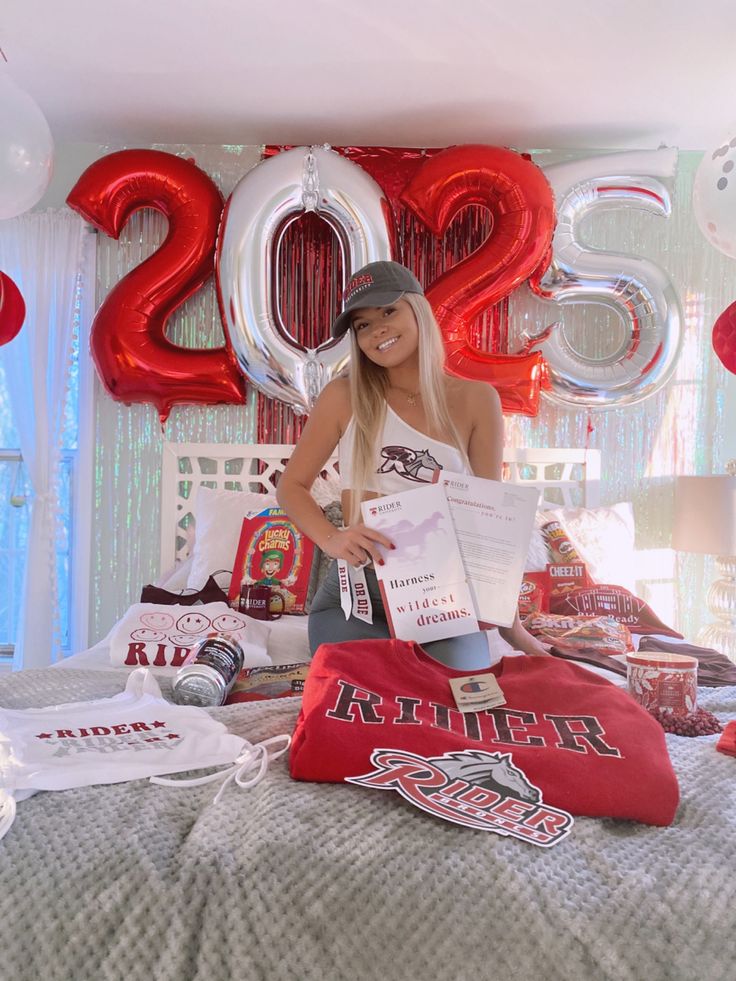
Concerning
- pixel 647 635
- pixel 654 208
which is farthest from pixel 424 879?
pixel 654 208

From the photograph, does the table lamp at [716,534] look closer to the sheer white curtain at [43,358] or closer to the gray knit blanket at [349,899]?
the gray knit blanket at [349,899]

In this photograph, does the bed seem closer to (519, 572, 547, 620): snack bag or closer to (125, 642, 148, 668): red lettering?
(125, 642, 148, 668): red lettering

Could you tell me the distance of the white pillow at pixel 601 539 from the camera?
264 cm

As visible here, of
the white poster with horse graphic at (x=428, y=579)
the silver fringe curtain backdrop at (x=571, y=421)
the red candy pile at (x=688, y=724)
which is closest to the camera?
the red candy pile at (x=688, y=724)

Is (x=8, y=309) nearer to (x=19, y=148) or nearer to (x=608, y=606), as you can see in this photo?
(x=19, y=148)

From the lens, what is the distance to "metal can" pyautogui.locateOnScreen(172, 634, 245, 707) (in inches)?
53.7

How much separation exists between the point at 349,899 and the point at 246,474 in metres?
2.37

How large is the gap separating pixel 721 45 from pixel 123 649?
244 centimetres

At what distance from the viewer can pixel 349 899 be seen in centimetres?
74

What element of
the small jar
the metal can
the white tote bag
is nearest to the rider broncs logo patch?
the white tote bag

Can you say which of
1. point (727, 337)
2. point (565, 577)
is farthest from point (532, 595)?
point (727, 337)

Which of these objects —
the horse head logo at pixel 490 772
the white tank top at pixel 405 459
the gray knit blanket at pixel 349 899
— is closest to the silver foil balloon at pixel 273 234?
the white tank top at pixel 405 459

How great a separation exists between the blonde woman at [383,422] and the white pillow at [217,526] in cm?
86

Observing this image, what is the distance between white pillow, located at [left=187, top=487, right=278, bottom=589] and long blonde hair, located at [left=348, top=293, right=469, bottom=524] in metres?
0.93
